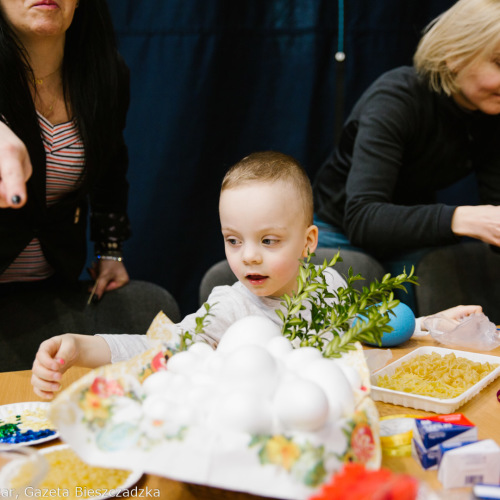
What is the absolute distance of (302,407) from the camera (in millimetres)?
594

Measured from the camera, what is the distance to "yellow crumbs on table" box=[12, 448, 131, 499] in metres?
0.73

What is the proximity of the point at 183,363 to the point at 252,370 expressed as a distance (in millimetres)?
107

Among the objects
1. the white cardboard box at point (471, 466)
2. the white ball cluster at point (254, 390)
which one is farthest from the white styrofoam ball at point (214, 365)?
the white cardboard box at point (471, 466)

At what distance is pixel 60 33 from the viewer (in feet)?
5.32

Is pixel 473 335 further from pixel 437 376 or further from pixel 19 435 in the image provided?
pixel 19 435

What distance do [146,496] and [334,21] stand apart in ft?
7.45

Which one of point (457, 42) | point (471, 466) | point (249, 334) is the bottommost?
point (471, 466)

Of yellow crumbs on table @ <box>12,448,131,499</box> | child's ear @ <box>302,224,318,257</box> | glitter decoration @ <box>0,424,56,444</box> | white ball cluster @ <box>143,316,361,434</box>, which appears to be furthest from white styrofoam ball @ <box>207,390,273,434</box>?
child's ear @ <box>302,224,318,257</box>

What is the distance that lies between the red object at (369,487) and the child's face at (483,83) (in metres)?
1.55

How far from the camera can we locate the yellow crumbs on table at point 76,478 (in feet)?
2.39

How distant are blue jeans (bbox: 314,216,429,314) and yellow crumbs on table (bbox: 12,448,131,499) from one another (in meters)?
1.21

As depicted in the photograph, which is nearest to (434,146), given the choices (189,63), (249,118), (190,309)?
(249,118)

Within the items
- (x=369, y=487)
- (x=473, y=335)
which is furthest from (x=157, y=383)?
(x=473, y=335)

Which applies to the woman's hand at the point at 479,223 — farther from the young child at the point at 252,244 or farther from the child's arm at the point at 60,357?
the child's arm at the point at 60,357
